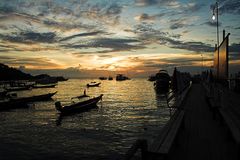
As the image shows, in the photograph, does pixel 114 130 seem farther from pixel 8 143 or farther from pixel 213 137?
pixel 213 137

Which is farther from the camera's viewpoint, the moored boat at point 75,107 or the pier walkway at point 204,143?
the moored boat at point 75,107

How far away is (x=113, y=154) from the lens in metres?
16.8

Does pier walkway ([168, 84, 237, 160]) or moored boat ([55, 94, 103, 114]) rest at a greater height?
pier walkway ([168, 84, 237, 160])

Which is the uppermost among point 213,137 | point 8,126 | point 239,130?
point 239,130

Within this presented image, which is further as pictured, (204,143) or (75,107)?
(75,107)

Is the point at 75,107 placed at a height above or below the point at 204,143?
below

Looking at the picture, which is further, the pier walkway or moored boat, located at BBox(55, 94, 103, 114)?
moored boat, located at BBox(55, 94, 103, 114)

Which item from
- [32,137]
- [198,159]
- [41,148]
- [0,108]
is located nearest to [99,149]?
[41,148]

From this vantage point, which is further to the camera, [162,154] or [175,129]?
[175,129]

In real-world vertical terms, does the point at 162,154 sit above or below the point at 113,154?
above

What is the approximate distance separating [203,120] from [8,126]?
22.7 m

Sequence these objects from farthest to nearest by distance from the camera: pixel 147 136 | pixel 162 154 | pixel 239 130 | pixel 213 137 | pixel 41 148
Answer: pixel 147 136 < pixel 41 148 < pixel 213 137 < pixel 239 130 < pixel 162 154

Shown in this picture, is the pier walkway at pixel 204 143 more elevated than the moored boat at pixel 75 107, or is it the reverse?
the pier walkway at pixel 204 143

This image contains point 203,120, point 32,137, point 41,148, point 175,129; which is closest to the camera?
point 175,129
